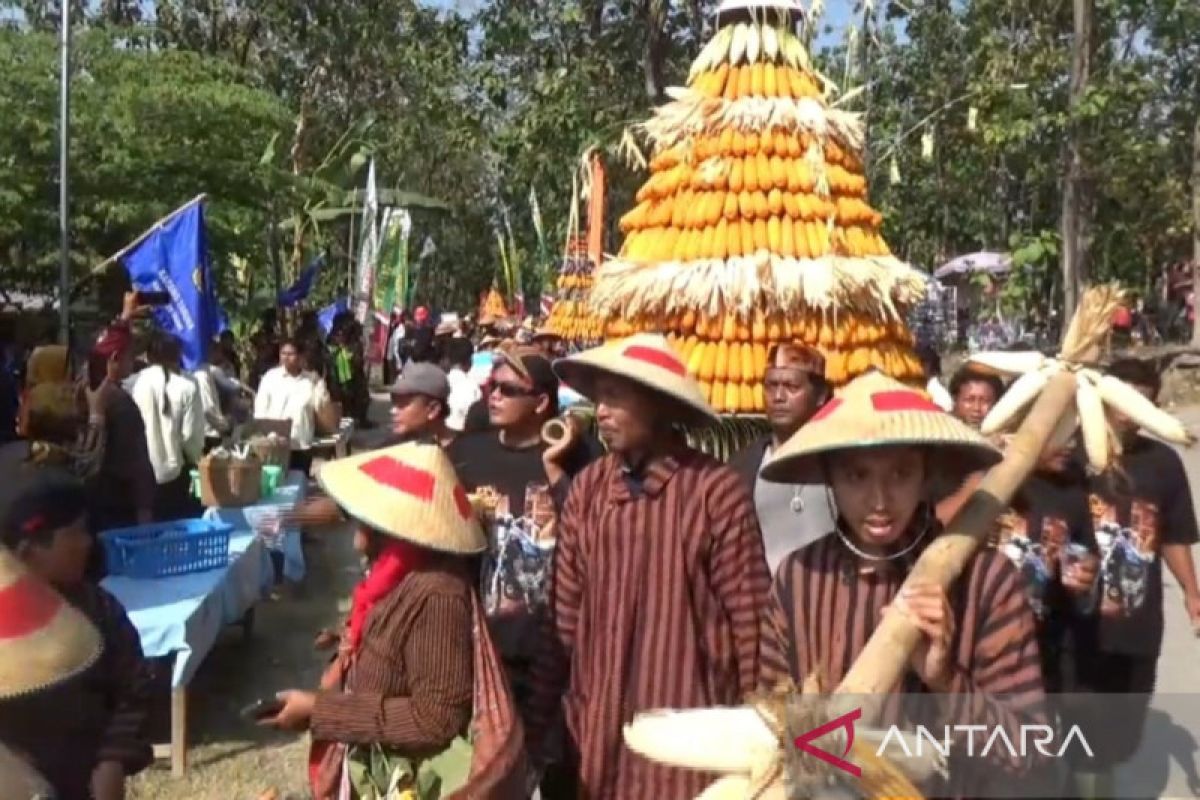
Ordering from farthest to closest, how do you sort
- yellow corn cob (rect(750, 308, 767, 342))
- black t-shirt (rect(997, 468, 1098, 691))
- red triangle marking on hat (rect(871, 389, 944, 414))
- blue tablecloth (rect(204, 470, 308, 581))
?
blue tablecloth (rect(204, 470, 308, 581))
yellow corn cob (rect(750, 308, 767, 342))
black t-shirt (rect(997, 468, 1098, 691))
red triangle marking on hat (rect(871, 389, 944, 414))

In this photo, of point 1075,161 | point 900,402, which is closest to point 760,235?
point 900,402

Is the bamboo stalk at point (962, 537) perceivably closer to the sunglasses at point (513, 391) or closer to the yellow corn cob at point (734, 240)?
the sunglasses at point (513, 391)

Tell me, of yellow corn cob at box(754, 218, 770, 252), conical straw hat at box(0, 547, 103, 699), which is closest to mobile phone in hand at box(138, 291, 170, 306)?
yellow corn cob at box(754, 218, 770, 252)

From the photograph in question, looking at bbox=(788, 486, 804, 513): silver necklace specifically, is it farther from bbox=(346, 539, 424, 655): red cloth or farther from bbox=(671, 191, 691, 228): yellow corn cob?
bbox=(671, 191, 691, 228): yellow corn cob

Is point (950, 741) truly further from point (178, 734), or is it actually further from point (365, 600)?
point (178, 734)

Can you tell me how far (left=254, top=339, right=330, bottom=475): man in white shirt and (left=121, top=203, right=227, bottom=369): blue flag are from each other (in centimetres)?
63

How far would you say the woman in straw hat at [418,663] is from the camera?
9.82 feet

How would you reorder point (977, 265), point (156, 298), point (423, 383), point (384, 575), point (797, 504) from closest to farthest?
point (384, 575), point (797, 504), point (423, 383), point (156, 298), point (977, 265)

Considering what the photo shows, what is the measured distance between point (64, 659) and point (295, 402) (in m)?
7.96

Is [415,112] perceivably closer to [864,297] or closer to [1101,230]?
[1101,230]

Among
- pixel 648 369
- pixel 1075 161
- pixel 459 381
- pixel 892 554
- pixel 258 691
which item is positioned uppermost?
pixel 1075 161

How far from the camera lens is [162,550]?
6.07 m

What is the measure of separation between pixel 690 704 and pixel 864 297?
2.65 m

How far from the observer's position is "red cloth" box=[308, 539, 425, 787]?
3080mm
